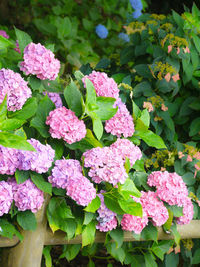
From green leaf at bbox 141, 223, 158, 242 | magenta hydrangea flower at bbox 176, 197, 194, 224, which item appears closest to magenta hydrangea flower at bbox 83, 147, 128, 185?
green leaf at bbox 141, 223, 158, 242

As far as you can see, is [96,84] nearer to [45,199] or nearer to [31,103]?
[31,103]

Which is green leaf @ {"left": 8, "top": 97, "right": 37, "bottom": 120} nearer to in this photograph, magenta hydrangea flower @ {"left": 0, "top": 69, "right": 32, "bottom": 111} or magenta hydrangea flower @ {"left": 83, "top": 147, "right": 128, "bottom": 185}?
magenta hydrangea flower @ {"left": 0, "top": 69, "right": 32, "bottom": 111}

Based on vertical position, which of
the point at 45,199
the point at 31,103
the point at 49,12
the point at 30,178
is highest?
the point at 31,103

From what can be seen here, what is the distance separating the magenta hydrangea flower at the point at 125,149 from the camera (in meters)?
1.53

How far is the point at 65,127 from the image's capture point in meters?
1.40

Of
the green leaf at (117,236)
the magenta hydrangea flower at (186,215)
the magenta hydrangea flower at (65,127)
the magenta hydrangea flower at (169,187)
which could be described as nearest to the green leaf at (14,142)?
the magenta hydrangea flower at (65,127)

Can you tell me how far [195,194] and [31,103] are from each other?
1.09m

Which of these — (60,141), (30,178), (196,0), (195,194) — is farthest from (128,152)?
(196,0)

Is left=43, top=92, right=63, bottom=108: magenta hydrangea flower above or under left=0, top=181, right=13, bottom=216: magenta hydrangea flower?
above

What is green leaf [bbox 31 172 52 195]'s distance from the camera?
134 cm

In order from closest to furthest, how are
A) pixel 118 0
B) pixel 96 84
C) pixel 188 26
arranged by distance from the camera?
pixel 96 84 → pixel 188 26 → pixel 118 0

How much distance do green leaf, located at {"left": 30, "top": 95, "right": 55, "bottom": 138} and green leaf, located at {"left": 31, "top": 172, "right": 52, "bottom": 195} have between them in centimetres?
16

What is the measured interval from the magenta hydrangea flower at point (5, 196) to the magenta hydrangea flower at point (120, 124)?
466mm

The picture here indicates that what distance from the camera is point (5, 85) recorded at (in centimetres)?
137
